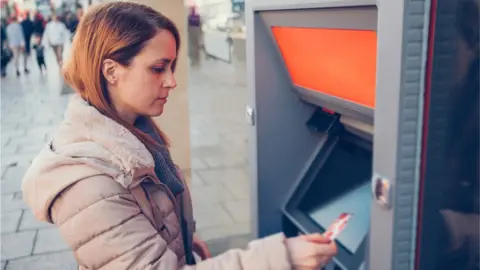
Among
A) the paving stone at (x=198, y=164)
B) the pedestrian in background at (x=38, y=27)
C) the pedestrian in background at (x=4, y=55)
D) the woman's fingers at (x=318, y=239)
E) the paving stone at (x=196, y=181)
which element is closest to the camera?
the woman's fingers at (x=318, y=239)

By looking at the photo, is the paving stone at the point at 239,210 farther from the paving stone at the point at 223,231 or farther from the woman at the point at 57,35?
the woman at the point at 57,35

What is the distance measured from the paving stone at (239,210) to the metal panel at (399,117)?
293cm

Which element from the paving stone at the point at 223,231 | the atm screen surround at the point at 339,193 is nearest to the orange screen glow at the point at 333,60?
the atm screen surround at the point at 339,193

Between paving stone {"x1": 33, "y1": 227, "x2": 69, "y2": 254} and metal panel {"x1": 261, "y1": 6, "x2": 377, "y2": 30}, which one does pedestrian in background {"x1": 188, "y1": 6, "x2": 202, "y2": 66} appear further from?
metal panel {"x1": 261, "y1": 6, "x2": 377, "y2": 30}

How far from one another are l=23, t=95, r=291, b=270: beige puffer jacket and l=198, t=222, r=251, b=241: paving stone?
2.55 metres

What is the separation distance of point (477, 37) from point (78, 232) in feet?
3.13

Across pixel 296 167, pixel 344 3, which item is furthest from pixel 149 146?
pixel 296 167

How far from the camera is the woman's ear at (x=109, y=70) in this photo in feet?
4.50

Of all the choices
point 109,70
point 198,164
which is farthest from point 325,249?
point 198,164

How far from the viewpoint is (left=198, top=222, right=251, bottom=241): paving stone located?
12.8 ft

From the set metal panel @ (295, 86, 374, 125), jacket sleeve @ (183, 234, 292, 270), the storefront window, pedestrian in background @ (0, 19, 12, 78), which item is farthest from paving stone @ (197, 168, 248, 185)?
pedestrian in background @ (0, 19, 12, 78)

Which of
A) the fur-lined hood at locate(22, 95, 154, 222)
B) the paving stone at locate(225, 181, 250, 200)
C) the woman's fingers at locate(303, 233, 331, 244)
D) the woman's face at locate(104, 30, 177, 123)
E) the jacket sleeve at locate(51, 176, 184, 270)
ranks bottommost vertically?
the paving stone at locate(225, 181, 250, 200)

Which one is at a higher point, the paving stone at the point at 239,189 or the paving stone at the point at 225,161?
the paving stone at the point at 225,161

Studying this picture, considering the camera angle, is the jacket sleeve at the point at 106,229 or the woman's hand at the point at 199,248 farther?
the woman's hand at the point at 199,248
